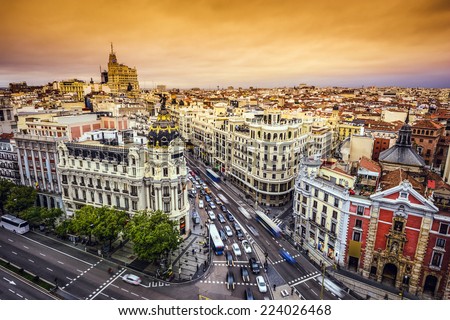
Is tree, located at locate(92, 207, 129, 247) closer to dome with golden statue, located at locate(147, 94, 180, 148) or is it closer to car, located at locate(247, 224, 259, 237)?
dome with golden statue, located at locate(147, 94, 180, 148)

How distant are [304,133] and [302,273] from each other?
78.2ft

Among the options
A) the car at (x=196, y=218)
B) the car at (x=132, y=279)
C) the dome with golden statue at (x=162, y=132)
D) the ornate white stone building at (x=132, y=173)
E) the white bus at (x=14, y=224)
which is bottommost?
the car at (x=196, y=218)

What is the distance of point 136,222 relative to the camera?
2556 cm

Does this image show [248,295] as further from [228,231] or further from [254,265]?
[228,231]

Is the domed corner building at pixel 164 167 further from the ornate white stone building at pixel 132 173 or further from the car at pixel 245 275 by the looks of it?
the car at pixel 245 275

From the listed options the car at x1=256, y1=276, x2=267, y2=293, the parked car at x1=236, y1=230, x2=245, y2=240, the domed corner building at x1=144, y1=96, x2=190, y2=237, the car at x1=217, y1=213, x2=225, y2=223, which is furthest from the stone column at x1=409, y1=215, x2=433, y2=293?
the domed corner building at x1=144, y1=96, x2=190, y2=237

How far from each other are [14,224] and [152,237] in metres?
18.7

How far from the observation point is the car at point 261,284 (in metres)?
23.6

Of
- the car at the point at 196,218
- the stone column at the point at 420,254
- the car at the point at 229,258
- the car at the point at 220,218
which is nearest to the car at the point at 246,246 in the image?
the car at the point at 229,258

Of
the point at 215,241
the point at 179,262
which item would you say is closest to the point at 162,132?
the point at 215,241

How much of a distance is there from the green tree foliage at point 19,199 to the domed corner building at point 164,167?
13.9 m

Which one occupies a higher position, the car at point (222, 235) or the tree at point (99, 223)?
the tree at point (99, 223)
